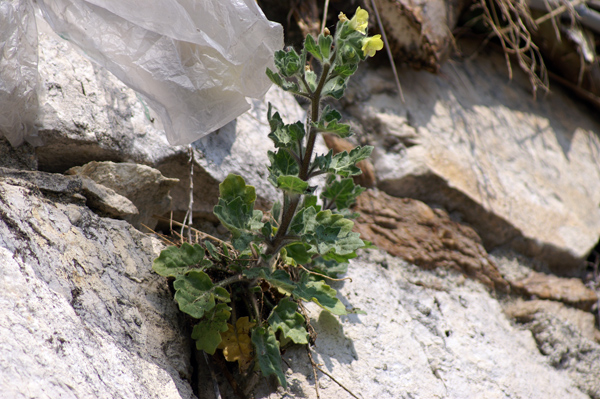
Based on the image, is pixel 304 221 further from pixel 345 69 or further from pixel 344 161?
pixel 345 69

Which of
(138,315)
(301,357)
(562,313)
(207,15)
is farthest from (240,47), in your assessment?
(562,313)

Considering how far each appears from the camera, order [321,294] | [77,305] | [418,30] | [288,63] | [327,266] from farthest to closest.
A: [418,30]
[327,266]
[321,294]
[288,63]
[77,305]

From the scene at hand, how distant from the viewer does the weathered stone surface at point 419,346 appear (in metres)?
1.67

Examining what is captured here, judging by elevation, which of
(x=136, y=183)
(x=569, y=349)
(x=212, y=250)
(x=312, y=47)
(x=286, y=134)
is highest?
(x=312, y=47)

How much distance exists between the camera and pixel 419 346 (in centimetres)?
189

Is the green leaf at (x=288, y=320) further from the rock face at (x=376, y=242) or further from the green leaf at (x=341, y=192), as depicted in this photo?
the green leaf at (x=341, y=192)

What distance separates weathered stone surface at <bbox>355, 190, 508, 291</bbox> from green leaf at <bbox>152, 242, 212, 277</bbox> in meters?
0.93

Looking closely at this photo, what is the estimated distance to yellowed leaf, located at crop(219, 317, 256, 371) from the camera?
4.77 feet

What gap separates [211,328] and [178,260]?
0.74 ft

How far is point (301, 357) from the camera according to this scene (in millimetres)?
1637

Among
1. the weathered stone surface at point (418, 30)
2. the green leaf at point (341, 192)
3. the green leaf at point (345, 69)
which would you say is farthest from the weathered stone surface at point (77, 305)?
the weathered stone surface at point (418, 30)

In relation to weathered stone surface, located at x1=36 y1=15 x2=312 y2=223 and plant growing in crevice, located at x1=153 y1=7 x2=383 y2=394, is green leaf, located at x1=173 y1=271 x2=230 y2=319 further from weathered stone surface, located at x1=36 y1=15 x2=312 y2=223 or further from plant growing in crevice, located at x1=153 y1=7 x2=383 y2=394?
weathered stone surface, located at x1=36 y1=15 x2=312 y2=223

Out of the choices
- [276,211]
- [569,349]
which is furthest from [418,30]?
[569,349]

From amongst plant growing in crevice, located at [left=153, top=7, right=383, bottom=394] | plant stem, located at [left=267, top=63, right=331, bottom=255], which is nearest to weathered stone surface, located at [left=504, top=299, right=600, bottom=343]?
plant growing in crevice, located at [left=153, top=7, right=383, bottom=394]
